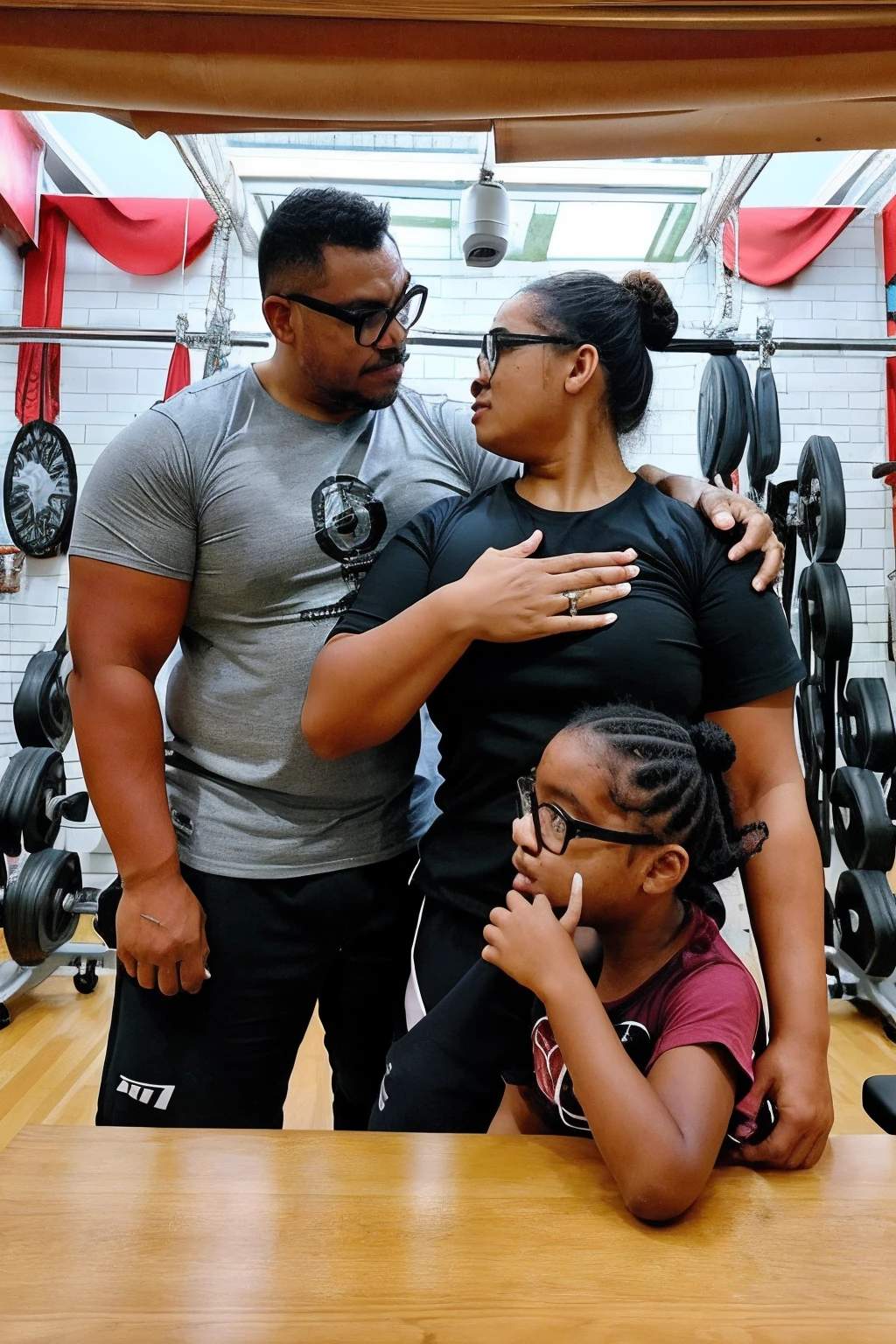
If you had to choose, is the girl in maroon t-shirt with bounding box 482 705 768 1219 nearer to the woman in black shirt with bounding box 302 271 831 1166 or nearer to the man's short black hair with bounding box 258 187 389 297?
the woman in black shirt with bounding box 302 271 831 1166

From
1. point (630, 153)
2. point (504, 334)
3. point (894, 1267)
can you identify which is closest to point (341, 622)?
point (504, 334)

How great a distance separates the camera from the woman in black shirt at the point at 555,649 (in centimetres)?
112

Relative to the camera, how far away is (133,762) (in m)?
1.42

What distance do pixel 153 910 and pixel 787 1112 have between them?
0.87m

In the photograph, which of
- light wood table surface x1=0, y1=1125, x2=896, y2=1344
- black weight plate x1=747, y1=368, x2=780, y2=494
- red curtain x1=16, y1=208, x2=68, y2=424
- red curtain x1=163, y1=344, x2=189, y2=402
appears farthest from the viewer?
red curtain x1=16, y1=208, x2=68, y2=424

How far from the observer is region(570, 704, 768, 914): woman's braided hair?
109 cm

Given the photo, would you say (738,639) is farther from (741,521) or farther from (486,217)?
(486,217)

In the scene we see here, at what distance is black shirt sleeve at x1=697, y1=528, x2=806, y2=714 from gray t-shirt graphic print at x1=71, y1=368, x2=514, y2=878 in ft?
1.64

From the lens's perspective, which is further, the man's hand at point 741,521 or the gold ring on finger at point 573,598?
the man's hand at point 741,521

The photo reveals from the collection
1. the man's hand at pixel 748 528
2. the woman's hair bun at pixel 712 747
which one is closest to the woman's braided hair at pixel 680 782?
the woman's hair bun at pixel 712 747

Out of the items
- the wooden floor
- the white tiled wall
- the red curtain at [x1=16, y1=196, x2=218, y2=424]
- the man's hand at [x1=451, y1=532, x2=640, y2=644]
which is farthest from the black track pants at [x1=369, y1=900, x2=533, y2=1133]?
Answer: the red curtain at [x1=16, y1=196, x2=218, y2=424]

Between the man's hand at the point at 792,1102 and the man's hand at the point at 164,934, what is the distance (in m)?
0.79

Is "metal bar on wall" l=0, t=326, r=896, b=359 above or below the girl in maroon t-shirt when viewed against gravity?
above

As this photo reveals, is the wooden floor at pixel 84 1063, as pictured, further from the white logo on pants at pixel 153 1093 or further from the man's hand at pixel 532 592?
the man's hand at pixel 532 592
